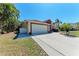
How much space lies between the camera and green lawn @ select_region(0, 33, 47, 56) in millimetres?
7776

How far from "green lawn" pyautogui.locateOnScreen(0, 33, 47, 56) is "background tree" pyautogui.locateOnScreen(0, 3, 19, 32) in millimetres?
296

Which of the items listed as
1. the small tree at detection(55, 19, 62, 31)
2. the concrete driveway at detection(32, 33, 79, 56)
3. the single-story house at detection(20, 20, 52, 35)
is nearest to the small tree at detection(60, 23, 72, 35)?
the small tree at detection(55, 19, 62, 31)

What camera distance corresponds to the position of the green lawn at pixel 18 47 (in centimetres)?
778

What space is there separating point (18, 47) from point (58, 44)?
59.2 inches

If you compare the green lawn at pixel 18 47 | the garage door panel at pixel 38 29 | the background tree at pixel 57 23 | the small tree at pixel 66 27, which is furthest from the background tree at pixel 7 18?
the small tree at pixel 66 27

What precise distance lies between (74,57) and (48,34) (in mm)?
2292

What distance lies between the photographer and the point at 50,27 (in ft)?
30.7

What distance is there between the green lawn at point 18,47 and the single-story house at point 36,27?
1.26 ft

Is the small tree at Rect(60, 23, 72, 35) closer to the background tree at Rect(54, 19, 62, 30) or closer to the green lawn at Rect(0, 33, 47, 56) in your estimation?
the background tree at Rect(54, 19, 62, 30)

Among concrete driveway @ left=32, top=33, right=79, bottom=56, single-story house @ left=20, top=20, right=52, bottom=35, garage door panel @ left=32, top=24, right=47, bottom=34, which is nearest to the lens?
concrete driveway @ left=32, top=33, right=79, bottom=56

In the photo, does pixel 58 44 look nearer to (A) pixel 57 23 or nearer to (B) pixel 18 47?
(A) pixel 57 23

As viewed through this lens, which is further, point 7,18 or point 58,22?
point 7,18

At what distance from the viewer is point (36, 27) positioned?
991cm

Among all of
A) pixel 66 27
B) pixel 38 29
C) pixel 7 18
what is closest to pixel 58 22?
pixel 66 27
